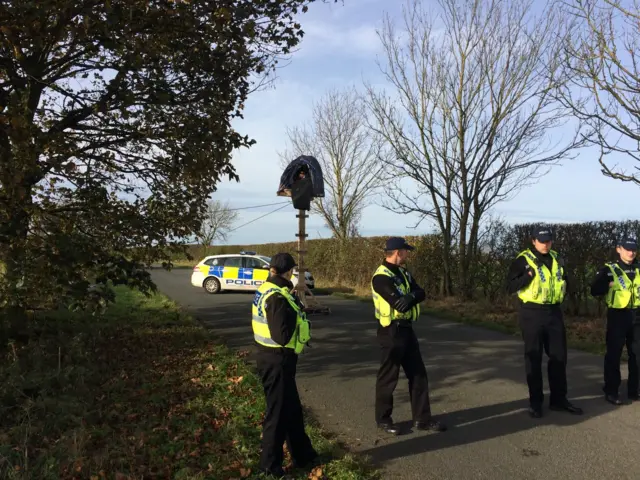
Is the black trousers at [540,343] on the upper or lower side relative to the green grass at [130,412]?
upper

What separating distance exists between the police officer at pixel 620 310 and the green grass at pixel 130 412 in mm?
3256

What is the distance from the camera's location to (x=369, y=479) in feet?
12.1

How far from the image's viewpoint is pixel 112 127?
7.58 m

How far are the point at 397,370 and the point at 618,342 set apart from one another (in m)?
2.65

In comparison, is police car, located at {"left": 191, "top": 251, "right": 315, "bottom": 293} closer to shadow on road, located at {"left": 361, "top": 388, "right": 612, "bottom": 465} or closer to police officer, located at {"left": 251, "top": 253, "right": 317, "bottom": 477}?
shadow on road, located at {"left": 361, "top": 388, "right": 612, "bottom": 465}

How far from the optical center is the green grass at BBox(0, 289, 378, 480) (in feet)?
13.0

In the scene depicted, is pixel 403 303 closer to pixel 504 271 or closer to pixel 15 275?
pixel 15 275

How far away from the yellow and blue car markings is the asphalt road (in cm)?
1015

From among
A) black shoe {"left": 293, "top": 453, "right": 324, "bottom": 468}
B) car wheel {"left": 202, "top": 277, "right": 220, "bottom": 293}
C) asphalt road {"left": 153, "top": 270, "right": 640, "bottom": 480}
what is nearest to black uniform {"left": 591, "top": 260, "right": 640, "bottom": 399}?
asphalt road {"left": 153, "top": 270, "right": 640, "bottom": 480}

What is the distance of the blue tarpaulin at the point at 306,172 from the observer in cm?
1133

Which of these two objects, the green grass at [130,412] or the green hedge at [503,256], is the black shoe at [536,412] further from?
the green hedge at [503,256]

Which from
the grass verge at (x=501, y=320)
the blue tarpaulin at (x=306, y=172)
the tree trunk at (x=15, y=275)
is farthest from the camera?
the blue tarpaulin at (x=306, y=172)

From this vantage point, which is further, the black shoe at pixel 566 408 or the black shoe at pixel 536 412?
the black shoe at pixel 566 408

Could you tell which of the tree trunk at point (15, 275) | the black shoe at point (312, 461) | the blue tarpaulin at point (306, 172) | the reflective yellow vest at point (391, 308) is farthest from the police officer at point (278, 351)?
the blue tarpaulin at point (306, 172)
